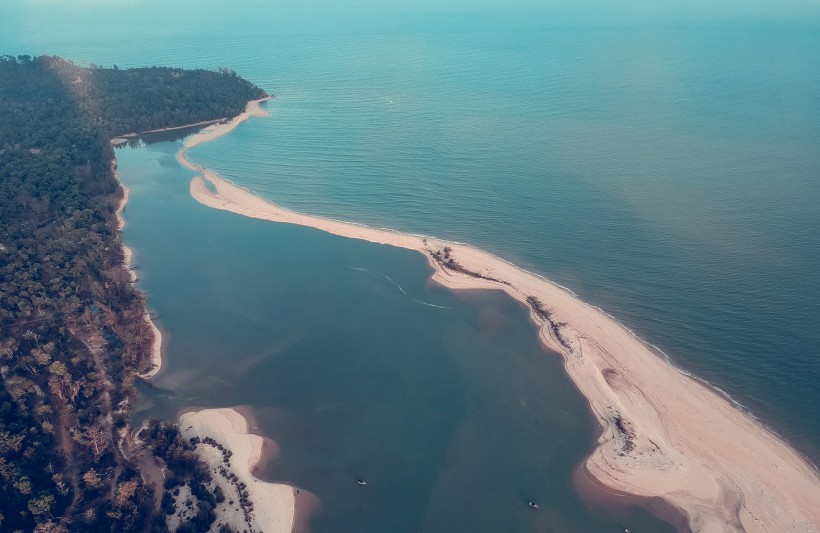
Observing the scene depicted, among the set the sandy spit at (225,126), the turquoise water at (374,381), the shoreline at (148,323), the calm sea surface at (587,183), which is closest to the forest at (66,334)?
the shoreline at (148,323)

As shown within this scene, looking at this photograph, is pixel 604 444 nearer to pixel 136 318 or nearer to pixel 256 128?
pixel 136 318

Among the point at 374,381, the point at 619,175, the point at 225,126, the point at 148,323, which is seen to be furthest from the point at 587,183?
the point at 225,126

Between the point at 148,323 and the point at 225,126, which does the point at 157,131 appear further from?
the point at 148,323

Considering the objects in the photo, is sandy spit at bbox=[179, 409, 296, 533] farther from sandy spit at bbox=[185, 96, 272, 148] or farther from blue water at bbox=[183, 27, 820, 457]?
sandy spit at bbox=[185, 96, 272, 148]

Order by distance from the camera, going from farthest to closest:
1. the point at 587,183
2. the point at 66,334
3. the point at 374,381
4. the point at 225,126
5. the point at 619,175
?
the point at 225,126, the point at 619,175, the point at 587,183, the point at 66,334, the point at 374,381

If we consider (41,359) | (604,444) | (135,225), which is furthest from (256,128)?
(604,444)

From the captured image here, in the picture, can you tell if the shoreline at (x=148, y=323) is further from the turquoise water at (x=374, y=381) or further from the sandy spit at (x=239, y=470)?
the sandy spit at (x=239, y=470)
